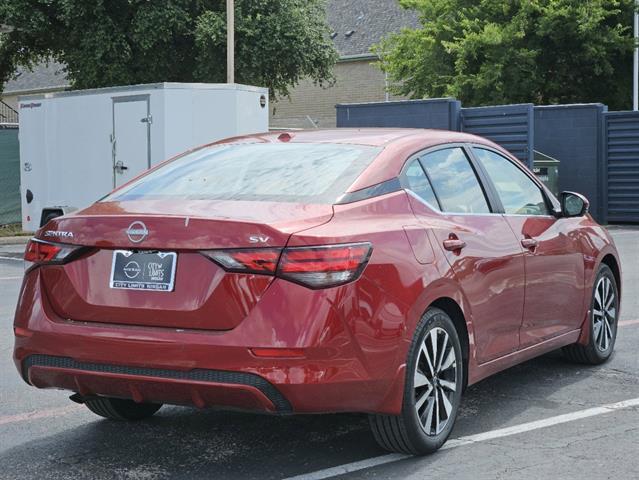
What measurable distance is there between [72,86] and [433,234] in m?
29.3

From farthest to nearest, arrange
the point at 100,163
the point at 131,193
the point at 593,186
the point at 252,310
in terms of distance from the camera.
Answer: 1. the point at 593,186
2. the point at 100,163
3. the point at 131,193
4. the point at 252,310

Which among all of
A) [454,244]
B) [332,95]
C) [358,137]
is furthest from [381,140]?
[332,95]

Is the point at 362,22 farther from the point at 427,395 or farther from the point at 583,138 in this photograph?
the point at 427,395

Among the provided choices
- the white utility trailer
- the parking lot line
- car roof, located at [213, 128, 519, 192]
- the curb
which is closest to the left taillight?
the parking lot line

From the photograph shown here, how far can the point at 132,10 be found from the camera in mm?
30672

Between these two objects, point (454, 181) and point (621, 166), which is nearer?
point (454, 181)

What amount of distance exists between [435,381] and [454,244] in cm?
69

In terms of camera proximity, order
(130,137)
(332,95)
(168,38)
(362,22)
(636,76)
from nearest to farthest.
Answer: (130,137) < (636,76) < (168,38) < (362,22) < (332,95)

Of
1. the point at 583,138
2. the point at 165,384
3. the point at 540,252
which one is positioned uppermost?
the point at 583,138

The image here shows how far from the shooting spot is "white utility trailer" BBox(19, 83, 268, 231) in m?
15.0

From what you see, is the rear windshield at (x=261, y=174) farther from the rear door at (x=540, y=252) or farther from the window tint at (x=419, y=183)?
the rear door at (x=540, y=252)

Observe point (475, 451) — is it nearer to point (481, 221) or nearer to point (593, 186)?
point (481, 221)

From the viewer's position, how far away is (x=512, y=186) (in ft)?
20.8

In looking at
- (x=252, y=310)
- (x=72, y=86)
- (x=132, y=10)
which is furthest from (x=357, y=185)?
(x=72, y=86)
